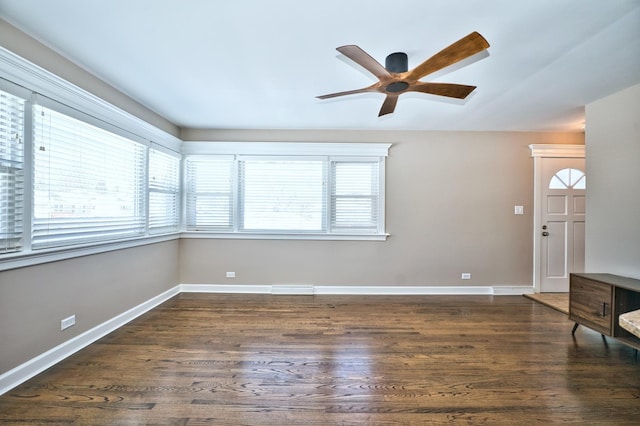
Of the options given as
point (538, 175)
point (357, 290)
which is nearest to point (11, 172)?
point (357, 290)

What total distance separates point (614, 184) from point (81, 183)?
520 centimetres

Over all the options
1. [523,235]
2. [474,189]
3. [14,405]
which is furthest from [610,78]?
[14,405]

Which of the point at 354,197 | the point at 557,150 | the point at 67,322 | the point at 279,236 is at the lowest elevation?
the point at 67,322

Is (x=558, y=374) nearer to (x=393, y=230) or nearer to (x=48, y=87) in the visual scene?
(x=393, y=230)

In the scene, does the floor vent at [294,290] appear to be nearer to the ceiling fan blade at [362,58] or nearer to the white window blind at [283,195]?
the white window blind at [283,195]

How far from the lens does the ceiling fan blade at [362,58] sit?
1.69 m

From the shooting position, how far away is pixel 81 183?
248cm

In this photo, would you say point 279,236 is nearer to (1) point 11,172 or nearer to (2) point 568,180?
(1) point 11,172

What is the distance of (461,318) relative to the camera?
3236 mm

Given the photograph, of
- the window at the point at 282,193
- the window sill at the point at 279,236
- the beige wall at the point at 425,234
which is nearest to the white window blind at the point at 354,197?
the window at the point at 282,193

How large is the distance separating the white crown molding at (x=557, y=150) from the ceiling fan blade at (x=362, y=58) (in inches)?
135

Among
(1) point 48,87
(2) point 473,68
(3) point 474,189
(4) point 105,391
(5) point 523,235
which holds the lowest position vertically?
(4) point 105,391

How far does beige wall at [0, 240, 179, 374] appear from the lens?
75.8 inches

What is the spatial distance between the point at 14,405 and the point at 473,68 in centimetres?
410
